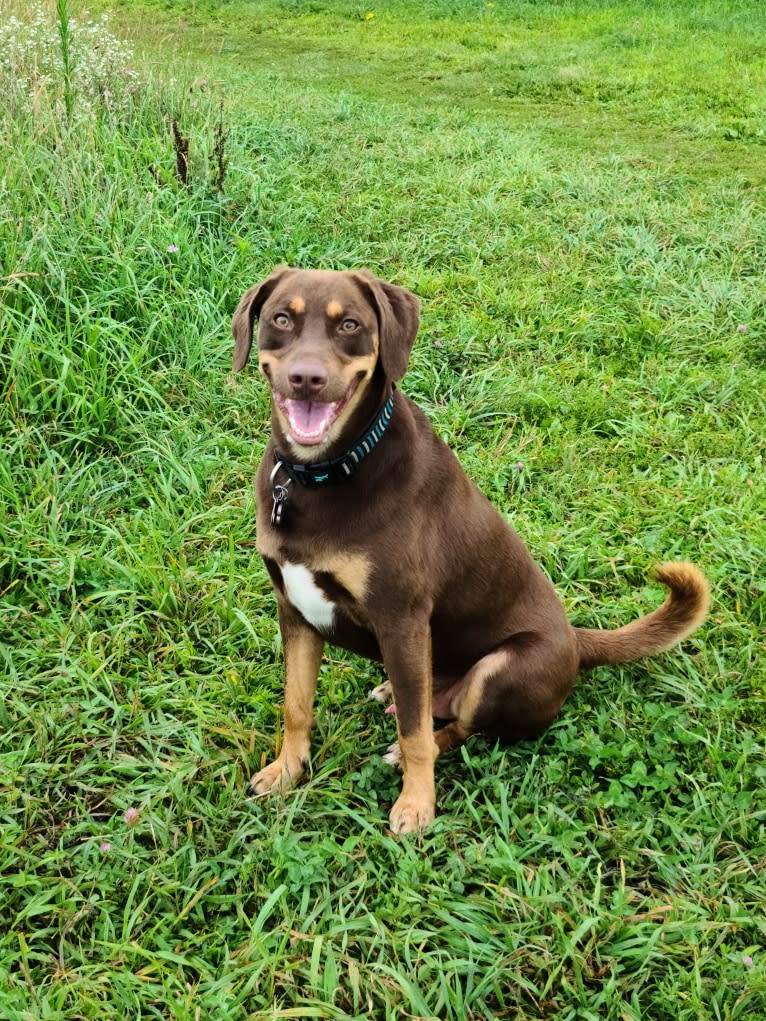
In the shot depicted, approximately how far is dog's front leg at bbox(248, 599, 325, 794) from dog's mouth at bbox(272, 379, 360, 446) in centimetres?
58

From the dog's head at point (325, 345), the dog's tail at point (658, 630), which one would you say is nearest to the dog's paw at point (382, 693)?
the dog's tail at point (658, 630)

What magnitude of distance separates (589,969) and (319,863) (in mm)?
705

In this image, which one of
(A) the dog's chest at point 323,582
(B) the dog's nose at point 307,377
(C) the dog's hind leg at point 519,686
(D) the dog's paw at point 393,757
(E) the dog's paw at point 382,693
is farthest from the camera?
(E) the dog's paw at point 382,693

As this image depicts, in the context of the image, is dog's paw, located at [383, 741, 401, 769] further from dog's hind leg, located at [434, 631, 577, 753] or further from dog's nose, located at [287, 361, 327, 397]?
dog's nose, located at [287, 361, 327, 397]

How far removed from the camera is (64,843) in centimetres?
234

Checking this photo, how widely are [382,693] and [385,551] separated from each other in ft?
2.57

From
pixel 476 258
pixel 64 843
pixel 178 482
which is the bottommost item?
pixel 64 843

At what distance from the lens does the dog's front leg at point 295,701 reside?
8.21ft

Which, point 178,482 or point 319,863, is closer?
point 319,863

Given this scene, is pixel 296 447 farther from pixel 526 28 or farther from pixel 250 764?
pixel 526 28

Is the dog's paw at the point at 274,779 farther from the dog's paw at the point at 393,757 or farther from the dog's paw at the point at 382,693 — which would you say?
the dog's paw at the point at 382,693

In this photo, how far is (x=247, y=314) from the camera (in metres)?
2.40

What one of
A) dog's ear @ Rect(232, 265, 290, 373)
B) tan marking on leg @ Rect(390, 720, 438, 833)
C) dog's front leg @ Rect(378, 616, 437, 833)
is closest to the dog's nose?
dog's ear @ Rect(232, 265, 290, 373)

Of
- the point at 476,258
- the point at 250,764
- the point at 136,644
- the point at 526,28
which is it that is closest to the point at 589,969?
the point at 250,764
